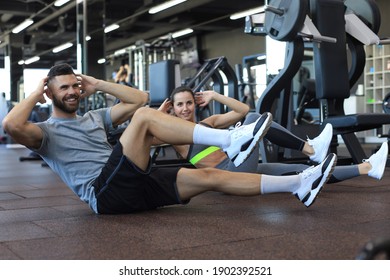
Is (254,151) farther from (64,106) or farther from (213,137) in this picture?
(64,106)

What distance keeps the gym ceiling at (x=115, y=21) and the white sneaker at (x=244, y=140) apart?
831 cm

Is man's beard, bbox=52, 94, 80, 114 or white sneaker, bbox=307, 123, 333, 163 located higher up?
man's beard, bbox=52, 94, 80, 114

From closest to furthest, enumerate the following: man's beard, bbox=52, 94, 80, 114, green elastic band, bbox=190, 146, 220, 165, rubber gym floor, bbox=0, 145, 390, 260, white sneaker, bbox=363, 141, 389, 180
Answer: rubber gym floor, bbox=0, 145, 390, 260 → man's beard, bbox=52, 94, 80, 114 → white sneaker, bbox=363, 141, 389, 180 → green elastic band, bbox=190, 146, 220, 165

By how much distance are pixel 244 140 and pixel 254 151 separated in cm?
85

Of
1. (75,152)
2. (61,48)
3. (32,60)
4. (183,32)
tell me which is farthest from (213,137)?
(61,48)

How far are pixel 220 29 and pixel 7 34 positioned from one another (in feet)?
18.1

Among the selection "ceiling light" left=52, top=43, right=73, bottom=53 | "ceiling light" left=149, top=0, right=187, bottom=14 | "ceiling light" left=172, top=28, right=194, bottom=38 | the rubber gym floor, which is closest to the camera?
the rubber gym floor

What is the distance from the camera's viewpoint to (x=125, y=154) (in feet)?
7.24

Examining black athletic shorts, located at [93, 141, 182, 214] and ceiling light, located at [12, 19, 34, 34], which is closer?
black athletic shorts, located at [93, 141, 182, 214]

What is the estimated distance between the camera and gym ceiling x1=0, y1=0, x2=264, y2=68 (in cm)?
1082

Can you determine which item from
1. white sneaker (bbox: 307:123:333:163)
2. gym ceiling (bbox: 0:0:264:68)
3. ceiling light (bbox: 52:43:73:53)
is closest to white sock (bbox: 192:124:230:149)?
white sneaker (bbox: 307:123:333:163)

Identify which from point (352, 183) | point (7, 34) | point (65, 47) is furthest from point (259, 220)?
point (65, 47)

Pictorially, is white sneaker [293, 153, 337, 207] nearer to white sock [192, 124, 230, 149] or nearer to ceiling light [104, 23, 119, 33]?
white sock [192, 124, 230, 149]
